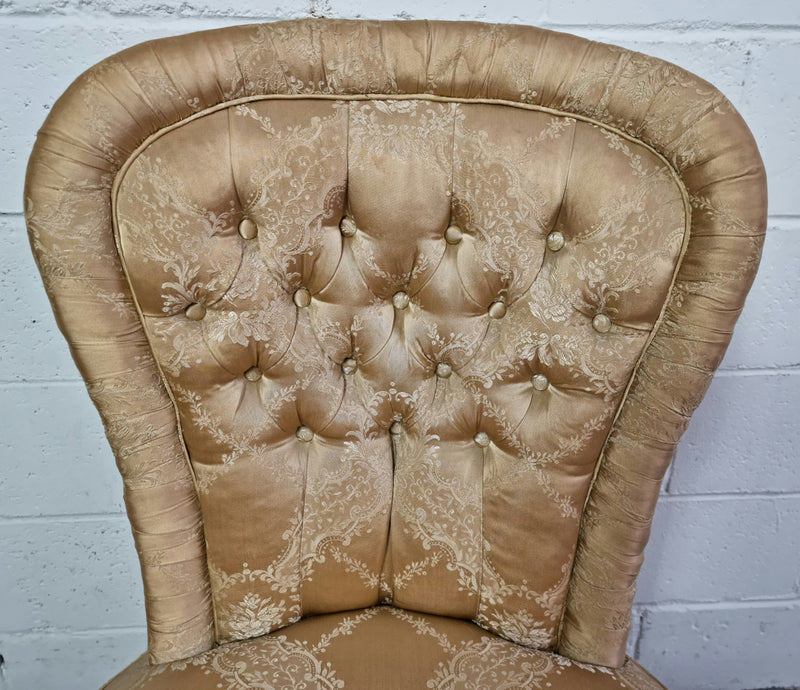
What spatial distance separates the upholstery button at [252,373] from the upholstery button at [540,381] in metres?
0.28

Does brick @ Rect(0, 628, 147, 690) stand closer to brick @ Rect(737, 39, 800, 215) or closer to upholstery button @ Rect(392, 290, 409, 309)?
upholstery button @ Rect(392, 290, 409, 309)

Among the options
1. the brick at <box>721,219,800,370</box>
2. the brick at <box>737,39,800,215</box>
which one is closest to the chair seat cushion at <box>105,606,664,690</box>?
the brick at <box>721,219,800,370</box>

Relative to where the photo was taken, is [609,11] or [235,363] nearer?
[235,363]

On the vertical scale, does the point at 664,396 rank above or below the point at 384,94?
below

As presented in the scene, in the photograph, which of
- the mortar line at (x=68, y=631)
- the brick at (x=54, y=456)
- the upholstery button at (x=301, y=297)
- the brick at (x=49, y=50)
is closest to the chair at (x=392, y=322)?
the upholstery button at (x=301, y=297)

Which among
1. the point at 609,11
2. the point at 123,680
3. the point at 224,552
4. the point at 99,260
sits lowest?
the point at 123,680

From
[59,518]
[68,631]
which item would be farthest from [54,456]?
[68,631]

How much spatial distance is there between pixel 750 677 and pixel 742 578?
0.79ft

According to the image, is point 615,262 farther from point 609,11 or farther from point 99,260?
point 99,260

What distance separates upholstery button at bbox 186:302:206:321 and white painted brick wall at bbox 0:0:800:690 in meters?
0.34

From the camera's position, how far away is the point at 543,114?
574mm

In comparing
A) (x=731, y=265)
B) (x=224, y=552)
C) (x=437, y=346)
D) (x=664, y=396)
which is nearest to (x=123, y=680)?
(x=224, y=552)

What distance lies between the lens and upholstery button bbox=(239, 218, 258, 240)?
59 centimetres

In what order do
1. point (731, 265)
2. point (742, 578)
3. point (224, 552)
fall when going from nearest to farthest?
point (731, 265), point (224, 552), point (742, 578)
